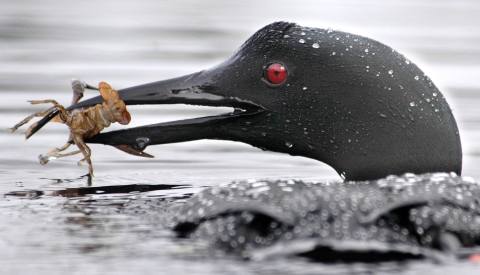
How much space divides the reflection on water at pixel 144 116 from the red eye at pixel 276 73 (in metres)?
0.72

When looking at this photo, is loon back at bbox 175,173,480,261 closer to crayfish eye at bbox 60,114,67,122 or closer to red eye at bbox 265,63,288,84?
red eye at bbox 265,63,288,84

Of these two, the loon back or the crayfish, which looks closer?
the loon back

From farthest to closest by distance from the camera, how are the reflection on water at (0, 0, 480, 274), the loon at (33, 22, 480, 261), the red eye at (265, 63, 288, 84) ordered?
the red eye at (265, 63, 288, 84) < the loon at (33, 22, 480, 261) < the reflection on water at (0, 0, 480, 274)

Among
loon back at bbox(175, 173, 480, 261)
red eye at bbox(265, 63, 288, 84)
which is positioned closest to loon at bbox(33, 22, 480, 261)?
red eye at bbox(265, 63, 288, 84)

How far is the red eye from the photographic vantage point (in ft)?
16.7

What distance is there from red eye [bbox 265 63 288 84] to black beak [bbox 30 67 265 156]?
150mm

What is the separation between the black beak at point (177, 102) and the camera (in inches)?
203

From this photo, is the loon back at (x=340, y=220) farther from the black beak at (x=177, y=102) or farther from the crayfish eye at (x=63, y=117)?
the crayfish eye at (x=63, y=117)

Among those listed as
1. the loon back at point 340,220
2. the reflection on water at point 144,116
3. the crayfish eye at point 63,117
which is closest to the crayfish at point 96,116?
the crayfish eye at point 63,117

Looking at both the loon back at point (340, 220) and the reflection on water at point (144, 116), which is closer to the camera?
the loon back at point (340, 220)

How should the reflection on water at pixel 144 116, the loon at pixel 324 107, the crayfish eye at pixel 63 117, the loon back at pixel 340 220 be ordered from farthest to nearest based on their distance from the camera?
the crayfish eye at pixel 63 117 < the loon at pixel 324 107 < the reflection on water at pixel 144 116 < the loon back at pixel 340 220

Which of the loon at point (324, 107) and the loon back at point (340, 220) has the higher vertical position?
the loon at point (324, 107)

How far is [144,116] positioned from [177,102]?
287cm

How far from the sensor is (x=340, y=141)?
5.09m
